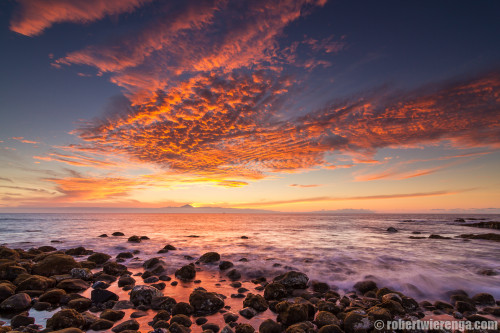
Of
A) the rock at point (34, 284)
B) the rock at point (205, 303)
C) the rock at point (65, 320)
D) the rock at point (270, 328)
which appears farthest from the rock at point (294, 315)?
the rock at point (34, 284)

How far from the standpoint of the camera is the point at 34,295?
9188mm

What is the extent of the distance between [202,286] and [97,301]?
4547 mm

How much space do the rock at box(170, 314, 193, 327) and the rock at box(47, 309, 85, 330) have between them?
8.87ft

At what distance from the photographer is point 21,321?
693 cm

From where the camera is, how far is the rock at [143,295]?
28.7 feet

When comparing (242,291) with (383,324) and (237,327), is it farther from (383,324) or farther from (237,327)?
(383,324)

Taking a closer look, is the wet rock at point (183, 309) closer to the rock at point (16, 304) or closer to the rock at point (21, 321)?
the rock at point (21, 321)

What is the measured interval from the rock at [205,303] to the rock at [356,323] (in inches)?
175

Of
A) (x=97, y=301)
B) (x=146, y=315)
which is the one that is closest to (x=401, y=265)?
(x=146, y=315)

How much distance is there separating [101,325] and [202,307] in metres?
3.12

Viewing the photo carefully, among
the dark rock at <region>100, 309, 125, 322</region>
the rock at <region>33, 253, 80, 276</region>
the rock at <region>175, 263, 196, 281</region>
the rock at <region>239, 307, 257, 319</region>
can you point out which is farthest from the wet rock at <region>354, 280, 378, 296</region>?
the rock at <region>33, 253, 80, 276</region>

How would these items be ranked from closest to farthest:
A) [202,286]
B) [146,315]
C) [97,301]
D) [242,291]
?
1. [146,315]
2. [97,301]
3. [242,291]
4. [202,286]

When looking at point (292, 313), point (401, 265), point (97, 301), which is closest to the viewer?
point (292, 313)

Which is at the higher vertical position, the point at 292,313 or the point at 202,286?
the point at 292,313
